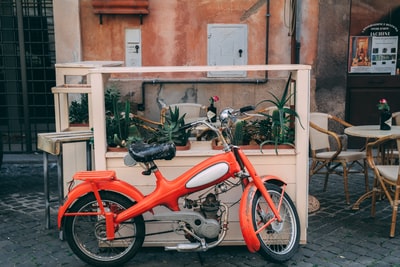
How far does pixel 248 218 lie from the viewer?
4023 mm

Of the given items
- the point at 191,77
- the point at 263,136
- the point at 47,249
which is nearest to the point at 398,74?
the point at 191,77

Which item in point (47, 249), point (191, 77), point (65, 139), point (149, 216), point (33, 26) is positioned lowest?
point (47, 249)

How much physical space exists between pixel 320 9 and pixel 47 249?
5.68 meters

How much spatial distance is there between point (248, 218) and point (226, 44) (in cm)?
492

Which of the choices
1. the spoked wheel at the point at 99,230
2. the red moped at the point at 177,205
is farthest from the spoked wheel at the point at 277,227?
the spoked wheel at the point at 99,230

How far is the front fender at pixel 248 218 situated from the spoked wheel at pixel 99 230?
2.67ft

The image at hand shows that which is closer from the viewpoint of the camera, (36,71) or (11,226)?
(11,226)

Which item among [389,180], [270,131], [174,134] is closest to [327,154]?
[389,180]

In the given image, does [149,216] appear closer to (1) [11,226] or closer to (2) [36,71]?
(1) [11,226]

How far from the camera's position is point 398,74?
336 inches

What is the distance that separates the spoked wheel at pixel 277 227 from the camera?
4113 mm

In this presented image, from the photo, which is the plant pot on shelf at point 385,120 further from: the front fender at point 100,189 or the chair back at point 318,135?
the front fender at point 100,189

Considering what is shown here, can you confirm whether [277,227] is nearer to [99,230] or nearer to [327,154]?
[99,230]

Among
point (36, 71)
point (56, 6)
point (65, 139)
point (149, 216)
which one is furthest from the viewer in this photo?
point (36, 71)
